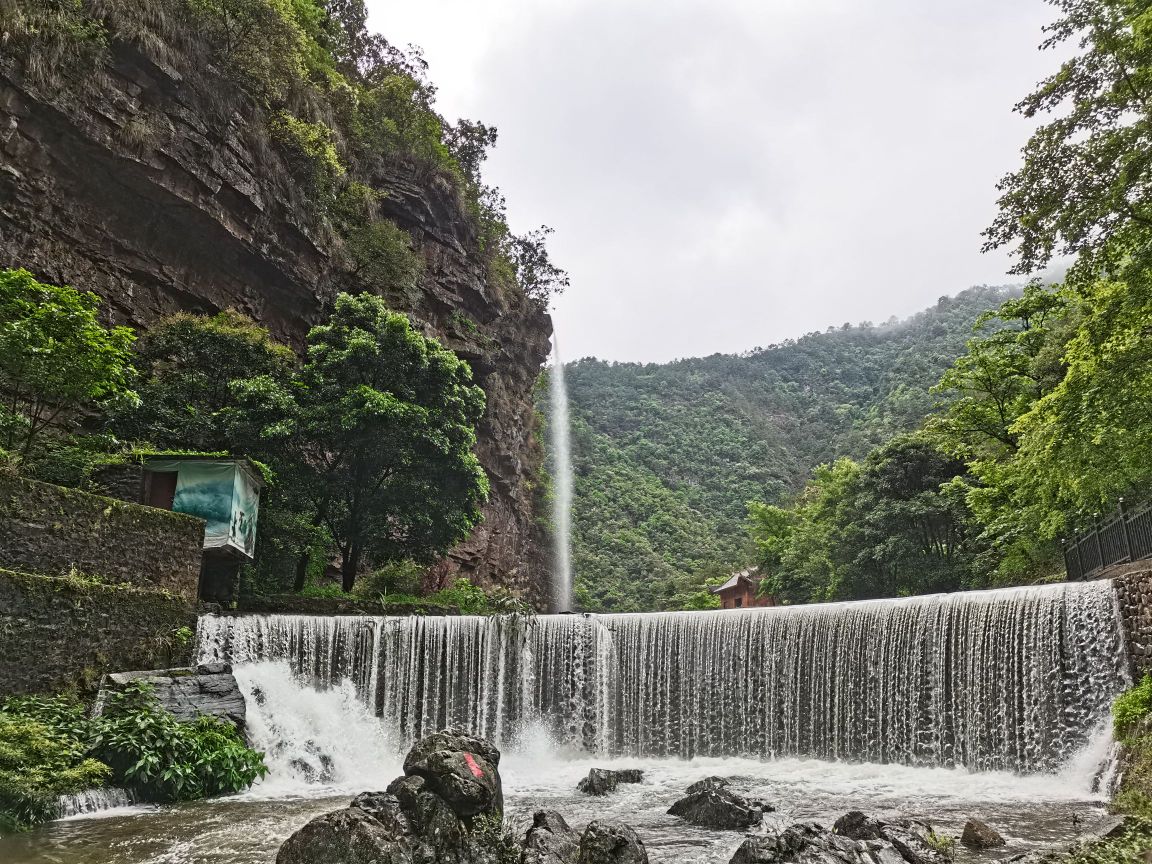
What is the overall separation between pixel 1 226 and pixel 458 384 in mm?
9894

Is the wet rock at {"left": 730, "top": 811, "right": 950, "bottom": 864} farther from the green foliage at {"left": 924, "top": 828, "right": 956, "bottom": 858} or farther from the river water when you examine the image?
the river water

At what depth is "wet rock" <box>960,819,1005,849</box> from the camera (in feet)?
23.2

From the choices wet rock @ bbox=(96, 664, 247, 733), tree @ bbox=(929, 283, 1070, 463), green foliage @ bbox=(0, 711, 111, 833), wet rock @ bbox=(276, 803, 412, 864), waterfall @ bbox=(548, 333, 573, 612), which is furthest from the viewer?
waterfall @ bbox=(548, 333, 573, 612)

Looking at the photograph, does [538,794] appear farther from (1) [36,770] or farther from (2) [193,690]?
(1) [36,770]

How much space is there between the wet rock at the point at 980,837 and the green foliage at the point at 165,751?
864 centimetres

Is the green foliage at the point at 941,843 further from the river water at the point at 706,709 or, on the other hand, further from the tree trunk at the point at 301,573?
the tree trunk at the point at 301,573

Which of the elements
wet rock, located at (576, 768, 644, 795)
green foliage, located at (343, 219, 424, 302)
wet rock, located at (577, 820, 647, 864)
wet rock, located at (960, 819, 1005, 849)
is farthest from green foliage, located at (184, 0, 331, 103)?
wet rock, located at (960, 819, 1005, 849)

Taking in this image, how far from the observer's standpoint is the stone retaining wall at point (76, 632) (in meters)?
9.43

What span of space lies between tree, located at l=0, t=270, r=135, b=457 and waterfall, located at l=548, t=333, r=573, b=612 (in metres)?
25.8

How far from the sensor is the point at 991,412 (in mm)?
19344

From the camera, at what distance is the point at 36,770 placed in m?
8.14

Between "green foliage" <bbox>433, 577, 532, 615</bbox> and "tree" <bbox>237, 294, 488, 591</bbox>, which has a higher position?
"tree" <bbox>237, 294, 488, 591</bbox>

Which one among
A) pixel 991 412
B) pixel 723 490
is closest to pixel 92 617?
pixel 991 412

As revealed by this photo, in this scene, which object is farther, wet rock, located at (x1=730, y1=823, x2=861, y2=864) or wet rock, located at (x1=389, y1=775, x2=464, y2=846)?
wet rock, located at (x1=389, y1=775, x2=464, y2=846)
